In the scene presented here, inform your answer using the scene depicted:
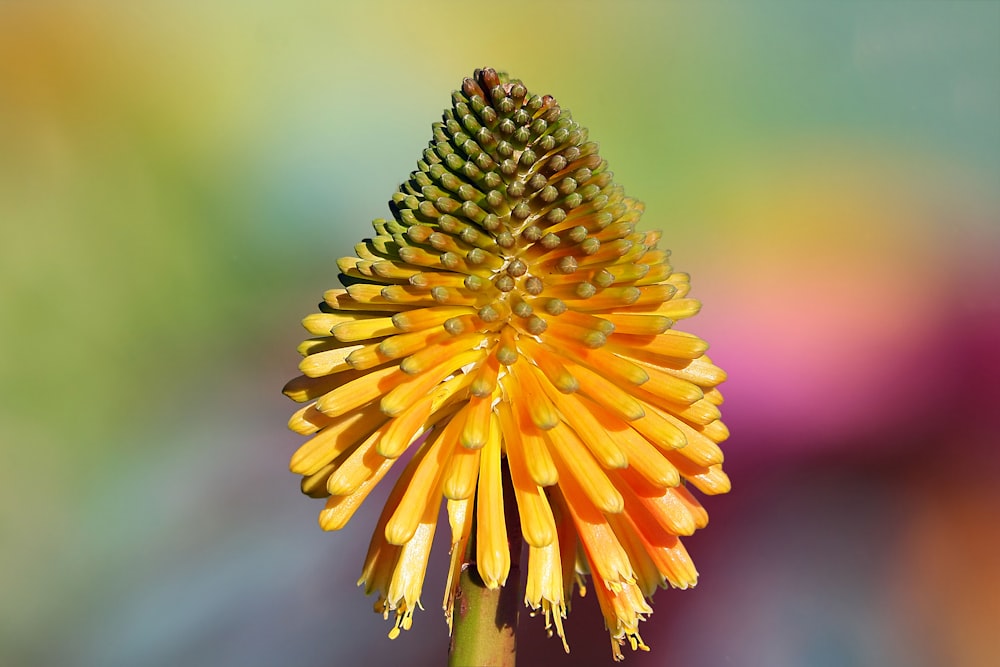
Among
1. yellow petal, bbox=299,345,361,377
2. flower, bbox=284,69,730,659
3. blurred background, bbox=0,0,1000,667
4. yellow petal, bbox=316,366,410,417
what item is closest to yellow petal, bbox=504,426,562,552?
flower, bbox=284,69,730,659

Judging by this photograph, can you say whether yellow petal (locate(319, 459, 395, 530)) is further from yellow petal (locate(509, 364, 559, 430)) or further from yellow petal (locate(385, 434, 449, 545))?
yellow petal (locate(509, 364, 559, 430))

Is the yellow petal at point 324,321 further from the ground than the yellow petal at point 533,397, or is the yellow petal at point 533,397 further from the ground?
the yellow petal at point 324,321

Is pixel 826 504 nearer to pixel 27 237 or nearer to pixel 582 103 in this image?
pixel 582 103

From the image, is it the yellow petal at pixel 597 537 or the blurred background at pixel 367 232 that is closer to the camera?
the yellow petal at pixel 597 537

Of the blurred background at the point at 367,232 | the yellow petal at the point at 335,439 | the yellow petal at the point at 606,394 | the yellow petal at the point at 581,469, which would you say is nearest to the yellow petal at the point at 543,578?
the yellow petal at the point at 581,469

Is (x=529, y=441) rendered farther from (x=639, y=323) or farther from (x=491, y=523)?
(x=639, y=323)

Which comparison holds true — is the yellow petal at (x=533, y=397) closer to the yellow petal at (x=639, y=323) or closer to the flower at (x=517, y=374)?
the flower at (x=517, y=374)
